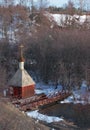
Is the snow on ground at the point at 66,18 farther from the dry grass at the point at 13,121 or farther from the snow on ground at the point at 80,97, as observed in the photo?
the dry grass at the point at 13,121

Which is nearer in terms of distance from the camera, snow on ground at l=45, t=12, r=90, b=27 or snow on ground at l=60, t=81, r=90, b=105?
snow on ground at l=60, t=81, r=90, b=105

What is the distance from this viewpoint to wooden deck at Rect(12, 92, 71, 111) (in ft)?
112

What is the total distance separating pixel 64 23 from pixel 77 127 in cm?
3148

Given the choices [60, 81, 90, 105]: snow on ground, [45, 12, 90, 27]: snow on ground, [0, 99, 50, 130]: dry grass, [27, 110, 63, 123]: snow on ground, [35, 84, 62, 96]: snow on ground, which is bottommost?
[35, 84, 62, 96]: snow on ground

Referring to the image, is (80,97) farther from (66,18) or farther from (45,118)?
(66,18)

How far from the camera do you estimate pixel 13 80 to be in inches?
1458

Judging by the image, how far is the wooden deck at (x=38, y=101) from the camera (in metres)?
34.1

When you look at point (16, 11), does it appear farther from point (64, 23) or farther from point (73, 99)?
point (73, 99)

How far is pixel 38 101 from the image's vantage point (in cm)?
3534

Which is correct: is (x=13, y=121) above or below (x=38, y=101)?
above

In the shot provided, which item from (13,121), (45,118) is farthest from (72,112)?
(13,121)

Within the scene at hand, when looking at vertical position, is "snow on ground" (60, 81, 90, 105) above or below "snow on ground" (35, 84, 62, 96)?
above

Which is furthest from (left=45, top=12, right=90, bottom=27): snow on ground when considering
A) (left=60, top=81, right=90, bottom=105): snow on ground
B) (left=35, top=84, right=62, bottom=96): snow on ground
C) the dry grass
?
the dry grass

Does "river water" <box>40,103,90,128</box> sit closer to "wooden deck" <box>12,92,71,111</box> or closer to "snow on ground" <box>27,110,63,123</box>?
"wooden deck" <box>12,92,71,111</box>
